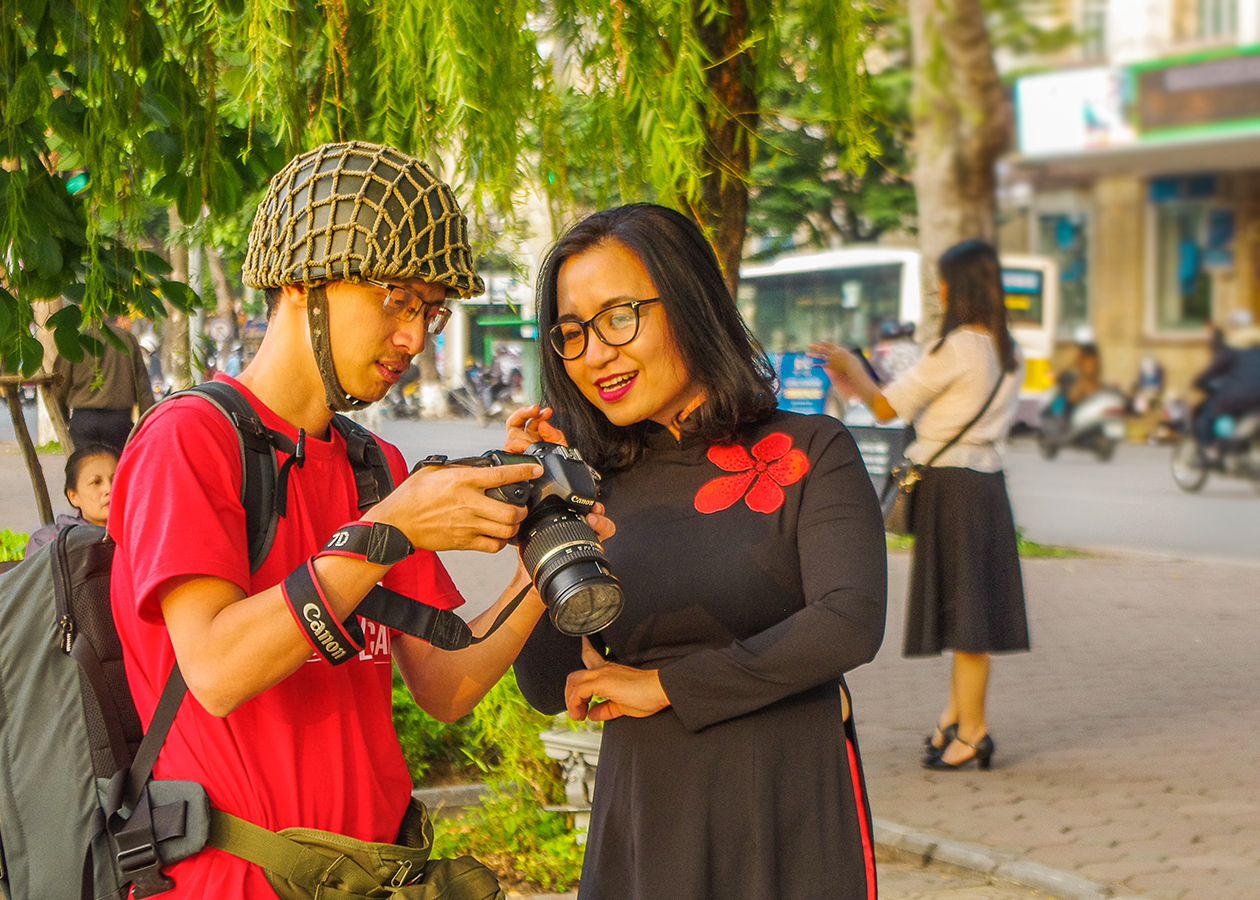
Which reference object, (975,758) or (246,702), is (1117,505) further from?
(246,702)

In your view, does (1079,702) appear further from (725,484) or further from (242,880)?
(242,880)

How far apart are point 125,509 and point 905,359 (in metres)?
16.8

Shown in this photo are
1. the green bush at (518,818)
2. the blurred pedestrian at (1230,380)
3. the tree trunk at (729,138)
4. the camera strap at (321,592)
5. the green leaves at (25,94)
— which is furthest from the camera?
the blurred pedestrian at (1230,380)

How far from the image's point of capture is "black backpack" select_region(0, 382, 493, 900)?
1.69 metres

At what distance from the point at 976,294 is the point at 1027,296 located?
759 inches

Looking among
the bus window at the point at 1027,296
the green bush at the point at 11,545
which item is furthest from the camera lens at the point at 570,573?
the bus window at the point at 1027,296

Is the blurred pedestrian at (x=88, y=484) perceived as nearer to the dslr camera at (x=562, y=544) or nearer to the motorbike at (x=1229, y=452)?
the dslr camera at (x=562, y=544)

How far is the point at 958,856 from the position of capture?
15.2 feet

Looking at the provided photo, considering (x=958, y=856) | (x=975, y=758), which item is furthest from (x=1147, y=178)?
(x=958, y=856)

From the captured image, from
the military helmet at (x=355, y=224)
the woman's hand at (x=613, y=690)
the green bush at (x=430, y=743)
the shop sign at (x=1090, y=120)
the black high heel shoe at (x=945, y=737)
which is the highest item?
the shop sign at (x=1090, y=120)

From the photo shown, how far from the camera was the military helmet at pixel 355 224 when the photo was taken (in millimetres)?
1741

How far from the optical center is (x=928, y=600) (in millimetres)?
5445

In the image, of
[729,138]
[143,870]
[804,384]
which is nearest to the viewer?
[143,870]

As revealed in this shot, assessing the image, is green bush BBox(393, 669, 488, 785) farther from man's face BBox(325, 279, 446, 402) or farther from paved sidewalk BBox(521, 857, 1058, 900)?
man's face BBox(325, 279, 446, 402)
